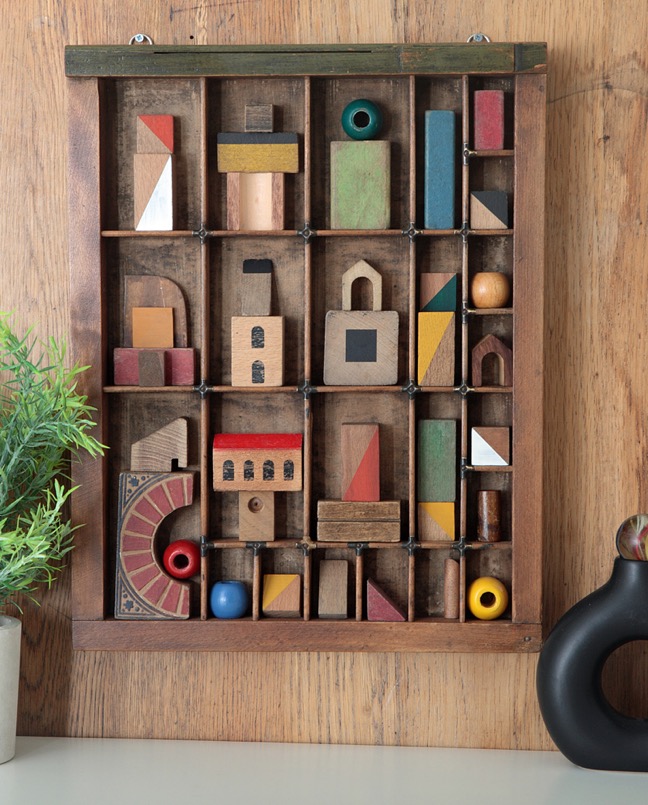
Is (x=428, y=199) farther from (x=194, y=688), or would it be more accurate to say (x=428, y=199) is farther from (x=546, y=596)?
(x=194, y=688)

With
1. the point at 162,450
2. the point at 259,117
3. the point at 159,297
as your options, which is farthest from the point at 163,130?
the point at 162,450

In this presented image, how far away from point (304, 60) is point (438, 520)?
0.73 meters

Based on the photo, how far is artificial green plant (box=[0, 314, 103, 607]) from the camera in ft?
3.75

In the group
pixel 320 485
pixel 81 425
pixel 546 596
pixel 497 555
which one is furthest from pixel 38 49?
pixel 546 596

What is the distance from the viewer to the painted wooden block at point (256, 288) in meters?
1.25

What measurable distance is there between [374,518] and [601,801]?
490mm

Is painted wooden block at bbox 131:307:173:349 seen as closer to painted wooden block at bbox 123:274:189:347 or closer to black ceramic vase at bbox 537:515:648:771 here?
painted wooden block at bbox 123:274:189:347

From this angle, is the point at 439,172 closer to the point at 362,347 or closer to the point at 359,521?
the point at 362,347

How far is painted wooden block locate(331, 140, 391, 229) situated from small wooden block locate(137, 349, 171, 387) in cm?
34

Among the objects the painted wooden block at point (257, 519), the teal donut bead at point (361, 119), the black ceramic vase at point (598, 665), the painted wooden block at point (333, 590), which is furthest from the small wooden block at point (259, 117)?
the black ceramic vase at point (598, 665)

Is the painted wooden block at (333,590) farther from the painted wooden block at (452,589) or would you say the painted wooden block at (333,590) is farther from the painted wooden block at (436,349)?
the painted wooden block at (436,349)

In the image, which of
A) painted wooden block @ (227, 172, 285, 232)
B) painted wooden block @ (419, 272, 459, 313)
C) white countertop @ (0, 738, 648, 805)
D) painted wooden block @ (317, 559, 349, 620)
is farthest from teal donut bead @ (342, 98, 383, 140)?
white countertop @ (0, 738, 648, 805)

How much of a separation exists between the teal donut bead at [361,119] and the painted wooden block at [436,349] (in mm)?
290

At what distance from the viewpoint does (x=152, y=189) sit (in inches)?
48.8
